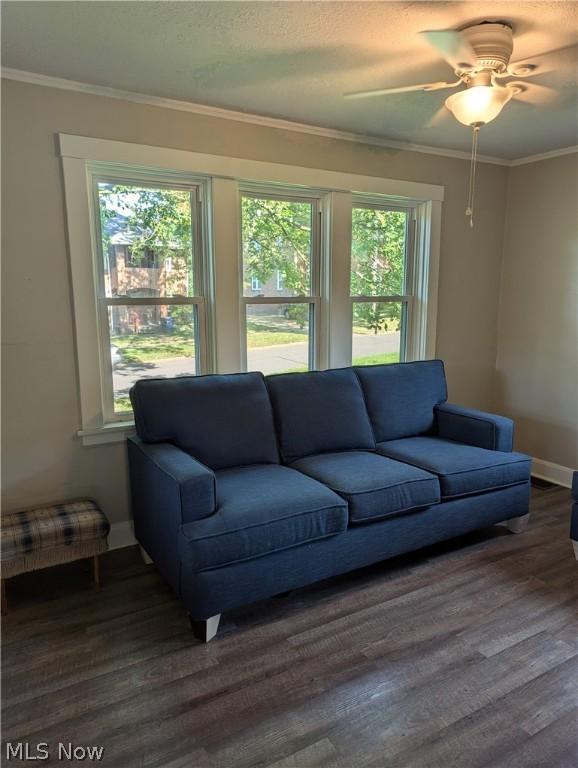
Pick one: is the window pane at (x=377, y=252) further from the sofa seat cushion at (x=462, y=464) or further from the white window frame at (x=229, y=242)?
the sofa seat cushion at (x=462, y=464)

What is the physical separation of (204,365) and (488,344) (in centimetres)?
244

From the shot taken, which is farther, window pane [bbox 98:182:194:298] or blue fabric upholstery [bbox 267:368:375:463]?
blue fabric upholstery [bbox 267:368:375:463]

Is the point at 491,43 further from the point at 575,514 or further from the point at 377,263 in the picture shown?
the point at 575,514

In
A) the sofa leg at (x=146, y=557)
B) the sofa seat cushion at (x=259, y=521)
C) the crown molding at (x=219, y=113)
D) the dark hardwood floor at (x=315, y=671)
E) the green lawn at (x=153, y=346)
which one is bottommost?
the dark hardwood floor at (x=315, y=671)

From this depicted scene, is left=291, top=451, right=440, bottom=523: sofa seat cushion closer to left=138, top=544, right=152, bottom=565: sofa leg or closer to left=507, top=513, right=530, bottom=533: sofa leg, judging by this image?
left=507, top=513, right=530, bottom=533: sofa leg

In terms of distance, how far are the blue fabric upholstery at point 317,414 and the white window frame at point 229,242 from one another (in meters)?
0.37

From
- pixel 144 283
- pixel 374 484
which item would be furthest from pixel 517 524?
pixel 144 283

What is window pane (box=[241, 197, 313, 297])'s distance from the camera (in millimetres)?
3199

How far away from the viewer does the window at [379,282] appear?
3607 mm

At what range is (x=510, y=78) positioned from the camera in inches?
93.6

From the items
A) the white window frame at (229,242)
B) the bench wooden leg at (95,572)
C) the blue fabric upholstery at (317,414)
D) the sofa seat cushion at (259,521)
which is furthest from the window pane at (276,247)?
the bench wooden leg at (95,572)

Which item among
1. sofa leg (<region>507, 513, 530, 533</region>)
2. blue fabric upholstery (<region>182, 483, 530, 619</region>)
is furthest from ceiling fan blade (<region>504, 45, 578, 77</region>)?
sofa leg (<region>507, 513, 530, 533</region>)

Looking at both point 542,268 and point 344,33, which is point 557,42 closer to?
point 344,33

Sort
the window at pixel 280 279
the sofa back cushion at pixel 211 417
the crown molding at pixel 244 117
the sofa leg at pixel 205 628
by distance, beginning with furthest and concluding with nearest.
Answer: the window at pixel 280 279, the sofa back cushion at pixel 211 417, the crown molding at pixel 244 117, the sofa leg at pixel 205 628
